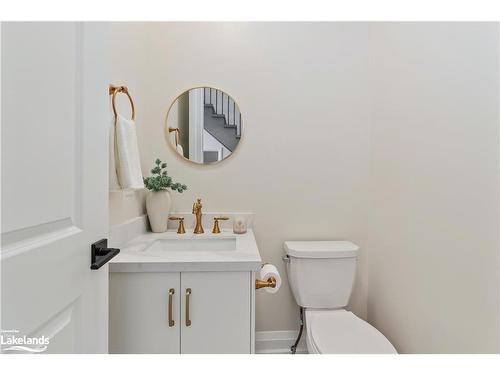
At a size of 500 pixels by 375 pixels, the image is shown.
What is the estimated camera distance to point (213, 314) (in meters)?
1.02

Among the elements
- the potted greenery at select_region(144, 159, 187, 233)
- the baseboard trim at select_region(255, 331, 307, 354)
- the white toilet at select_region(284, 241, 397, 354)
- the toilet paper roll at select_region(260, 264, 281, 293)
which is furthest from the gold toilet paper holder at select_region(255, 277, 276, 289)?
the baseboard trim at select_region(255, 331, 307, 354)

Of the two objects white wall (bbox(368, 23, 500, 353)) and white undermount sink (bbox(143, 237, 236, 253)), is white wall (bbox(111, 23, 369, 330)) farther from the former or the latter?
white undermount sink (bbox(143, 237, 236, 253))

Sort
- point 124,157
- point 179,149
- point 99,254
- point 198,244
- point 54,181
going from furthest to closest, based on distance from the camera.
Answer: point 179,149 → point 198,244 → point 124,157 → point 99,254 → point 54,181

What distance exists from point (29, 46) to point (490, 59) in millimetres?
1279

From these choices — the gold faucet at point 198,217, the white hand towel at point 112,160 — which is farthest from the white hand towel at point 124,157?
the gold faucet at point 198,217

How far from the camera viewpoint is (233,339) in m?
1.03

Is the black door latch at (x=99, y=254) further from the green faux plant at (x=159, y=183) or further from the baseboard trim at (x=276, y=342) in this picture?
the baseboard trim at (x=276, y=342)

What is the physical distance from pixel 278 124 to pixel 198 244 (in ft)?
2.70

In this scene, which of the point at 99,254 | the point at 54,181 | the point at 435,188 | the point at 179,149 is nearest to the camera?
the point at 54,181

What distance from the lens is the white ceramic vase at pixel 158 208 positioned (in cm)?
157

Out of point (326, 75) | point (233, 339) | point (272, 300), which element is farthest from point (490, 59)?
point (272, 300)

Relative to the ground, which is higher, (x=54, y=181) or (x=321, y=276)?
(x=54, y=181)

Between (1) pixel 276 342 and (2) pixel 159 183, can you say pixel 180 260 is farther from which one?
(1) pixel 276 342

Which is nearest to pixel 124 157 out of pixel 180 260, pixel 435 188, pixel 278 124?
pixel 180 260
